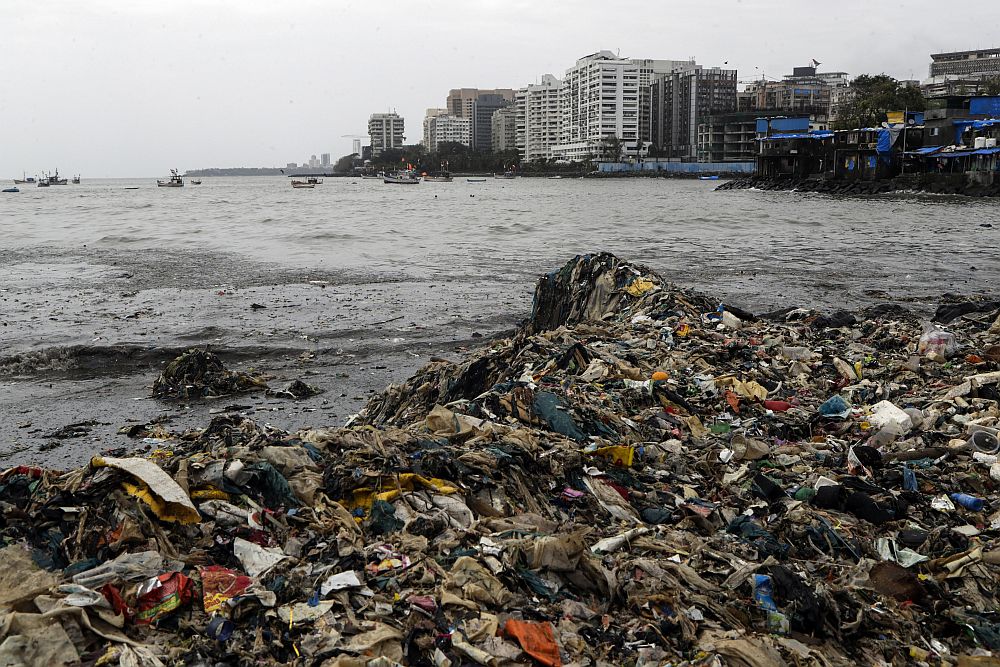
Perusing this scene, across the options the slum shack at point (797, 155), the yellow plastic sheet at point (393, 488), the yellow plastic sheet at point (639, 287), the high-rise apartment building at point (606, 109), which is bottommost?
the yellow plastic sheet at point (393, 488)

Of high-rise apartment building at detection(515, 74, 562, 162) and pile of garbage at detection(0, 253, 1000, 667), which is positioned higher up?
high-rise apartment building at detection(515, 74, 562, 162)

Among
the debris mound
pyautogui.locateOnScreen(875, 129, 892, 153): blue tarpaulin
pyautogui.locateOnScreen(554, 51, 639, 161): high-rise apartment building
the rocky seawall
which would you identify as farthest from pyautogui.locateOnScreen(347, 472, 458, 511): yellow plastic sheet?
pyautogui.locateOnScreen(554, 51, 639, 161): high-rise apartment building

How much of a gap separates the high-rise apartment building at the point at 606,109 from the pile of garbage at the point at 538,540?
458 feet

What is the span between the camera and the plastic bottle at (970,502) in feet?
14.8

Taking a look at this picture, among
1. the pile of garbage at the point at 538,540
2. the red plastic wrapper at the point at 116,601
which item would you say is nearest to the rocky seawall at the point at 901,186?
the pile of garbage at the point at 538,540

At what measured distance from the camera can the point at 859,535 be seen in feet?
13.9

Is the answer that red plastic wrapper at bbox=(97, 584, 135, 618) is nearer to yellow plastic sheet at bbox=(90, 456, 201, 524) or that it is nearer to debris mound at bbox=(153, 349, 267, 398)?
yellow plastic sheet at bbox=(90, 456, 201, 524)

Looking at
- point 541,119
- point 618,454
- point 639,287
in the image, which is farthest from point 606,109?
point 618,454

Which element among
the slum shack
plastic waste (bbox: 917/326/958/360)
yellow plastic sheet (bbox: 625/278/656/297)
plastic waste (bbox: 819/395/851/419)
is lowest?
plastic waste (bbox: 819/395/851/419)

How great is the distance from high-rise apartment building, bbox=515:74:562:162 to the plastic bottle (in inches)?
6401

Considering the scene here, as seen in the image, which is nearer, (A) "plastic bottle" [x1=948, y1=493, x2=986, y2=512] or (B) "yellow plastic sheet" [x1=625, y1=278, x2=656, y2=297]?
(A) "plastic bottle" [x1=948, y1=493, x2=986, y2=512]

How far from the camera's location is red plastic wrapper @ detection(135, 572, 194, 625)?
10.3ft

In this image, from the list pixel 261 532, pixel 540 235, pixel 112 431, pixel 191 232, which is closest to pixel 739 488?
pixel 261 532

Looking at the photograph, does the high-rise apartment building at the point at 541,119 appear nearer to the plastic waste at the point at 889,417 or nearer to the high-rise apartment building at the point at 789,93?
the high-rise apartment building at the point at 789,93
